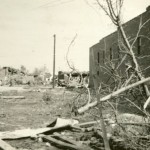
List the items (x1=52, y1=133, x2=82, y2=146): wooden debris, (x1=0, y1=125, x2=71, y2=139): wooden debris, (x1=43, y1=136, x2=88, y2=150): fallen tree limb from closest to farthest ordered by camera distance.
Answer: (x1=43, y1=136, x2=88, y2=150): fallen tree limb
(x1=52, y1=133, x2=82, y2=146): wooden debris
(x1=0, y1=125, x2=71, y2=139): wooden debris

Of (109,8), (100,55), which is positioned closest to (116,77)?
(109,8)

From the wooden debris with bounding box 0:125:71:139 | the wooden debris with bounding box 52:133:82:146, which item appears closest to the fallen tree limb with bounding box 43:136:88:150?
the wooden debris with bounding box 52:133:82:146

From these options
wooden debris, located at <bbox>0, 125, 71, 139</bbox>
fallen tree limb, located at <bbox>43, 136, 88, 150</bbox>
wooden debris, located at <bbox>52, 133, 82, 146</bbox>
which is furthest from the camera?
wooden debris, located at <bbox>0, 125, 71, 139</bbox>

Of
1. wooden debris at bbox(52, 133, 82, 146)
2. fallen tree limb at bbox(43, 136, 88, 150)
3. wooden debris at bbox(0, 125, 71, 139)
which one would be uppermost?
wooden debris at bbox(0, 125, 71, 139)

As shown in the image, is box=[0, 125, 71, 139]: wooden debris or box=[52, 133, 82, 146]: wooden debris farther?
box=[0, 125, 71, 139]: wooden debris

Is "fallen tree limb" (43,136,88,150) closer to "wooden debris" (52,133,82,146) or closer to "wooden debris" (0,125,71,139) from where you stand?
"wooden debris" (52,133,82,146)

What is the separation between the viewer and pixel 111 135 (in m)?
8.13

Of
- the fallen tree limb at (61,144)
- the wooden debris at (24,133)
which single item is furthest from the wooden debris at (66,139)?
the wooden debris at (24,133)

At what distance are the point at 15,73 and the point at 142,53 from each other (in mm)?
46935

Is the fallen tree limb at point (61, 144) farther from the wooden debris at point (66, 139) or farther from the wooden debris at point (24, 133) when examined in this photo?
the wooden debris at point (24, 133)

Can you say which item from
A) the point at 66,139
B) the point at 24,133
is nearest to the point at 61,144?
the point at 66,139

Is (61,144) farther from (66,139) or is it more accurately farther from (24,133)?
(24,133)

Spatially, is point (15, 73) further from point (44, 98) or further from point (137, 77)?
point (137, 77)

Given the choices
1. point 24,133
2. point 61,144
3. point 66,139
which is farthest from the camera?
point 24,133
